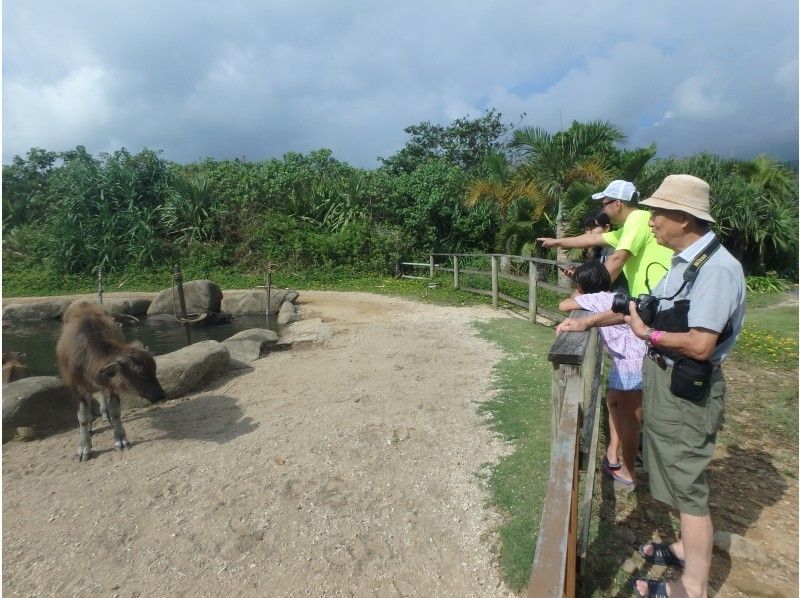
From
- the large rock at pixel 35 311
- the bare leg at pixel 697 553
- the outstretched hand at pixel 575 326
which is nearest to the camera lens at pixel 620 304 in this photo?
the outstretched hand at pixel 575 326

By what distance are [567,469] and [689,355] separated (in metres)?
0.77

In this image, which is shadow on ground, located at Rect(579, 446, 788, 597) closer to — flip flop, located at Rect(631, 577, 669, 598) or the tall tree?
flip flop, located at Rect(631, 577, 669, 598)

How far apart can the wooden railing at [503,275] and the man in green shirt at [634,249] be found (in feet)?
6.11

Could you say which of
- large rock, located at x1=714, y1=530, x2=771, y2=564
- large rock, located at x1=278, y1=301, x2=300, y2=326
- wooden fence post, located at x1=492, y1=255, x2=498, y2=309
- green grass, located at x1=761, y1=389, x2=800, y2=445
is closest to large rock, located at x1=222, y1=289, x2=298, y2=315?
large rock, located at x1=278, y1=301, x2=300, y2=326

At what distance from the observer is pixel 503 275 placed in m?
10.1

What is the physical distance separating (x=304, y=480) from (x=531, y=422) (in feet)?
6.37

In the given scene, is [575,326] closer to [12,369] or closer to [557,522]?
[557,522]

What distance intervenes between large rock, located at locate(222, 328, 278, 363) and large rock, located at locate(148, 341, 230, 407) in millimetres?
753

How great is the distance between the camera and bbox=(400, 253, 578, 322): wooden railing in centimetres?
859

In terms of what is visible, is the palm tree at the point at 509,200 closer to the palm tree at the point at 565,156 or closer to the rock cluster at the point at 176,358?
the palm tree at the point at 565,156

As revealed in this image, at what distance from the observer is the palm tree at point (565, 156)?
10594 mm

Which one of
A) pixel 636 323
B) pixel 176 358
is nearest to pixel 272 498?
pixel 636 323

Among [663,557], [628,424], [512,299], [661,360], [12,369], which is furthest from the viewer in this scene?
[512,299]

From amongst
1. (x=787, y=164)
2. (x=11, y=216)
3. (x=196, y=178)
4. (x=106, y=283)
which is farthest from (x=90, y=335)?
(x=11, y=216)
